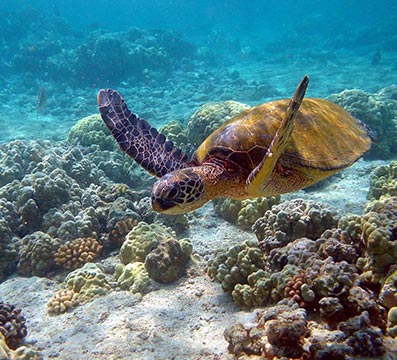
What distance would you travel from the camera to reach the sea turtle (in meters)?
3.07

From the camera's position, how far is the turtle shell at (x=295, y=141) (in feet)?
11.4

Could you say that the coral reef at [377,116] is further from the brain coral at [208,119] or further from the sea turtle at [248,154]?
the sea turtle at [248,154]

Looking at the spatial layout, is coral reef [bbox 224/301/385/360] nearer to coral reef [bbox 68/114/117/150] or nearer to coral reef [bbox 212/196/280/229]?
coral reef [bbox 212/196/280/229]

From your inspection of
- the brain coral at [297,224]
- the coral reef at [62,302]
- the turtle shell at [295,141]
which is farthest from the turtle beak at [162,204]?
the coral reef at [62,302]

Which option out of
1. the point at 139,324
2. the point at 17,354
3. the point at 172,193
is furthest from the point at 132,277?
the point at 172,193

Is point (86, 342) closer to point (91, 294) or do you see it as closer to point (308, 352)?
point (91, 294)

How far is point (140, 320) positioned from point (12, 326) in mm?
1329

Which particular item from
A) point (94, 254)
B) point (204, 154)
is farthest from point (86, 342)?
point (204, 154)

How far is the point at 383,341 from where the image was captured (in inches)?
89.4

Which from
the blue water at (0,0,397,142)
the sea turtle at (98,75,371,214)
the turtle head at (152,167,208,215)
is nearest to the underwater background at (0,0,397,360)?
the sea turtle at (98,75,371,214)

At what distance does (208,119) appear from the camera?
8.05 metres

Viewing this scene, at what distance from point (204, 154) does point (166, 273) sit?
1660mm

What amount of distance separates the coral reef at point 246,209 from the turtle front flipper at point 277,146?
199cm

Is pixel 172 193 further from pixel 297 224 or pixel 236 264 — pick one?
pixel 297 224
